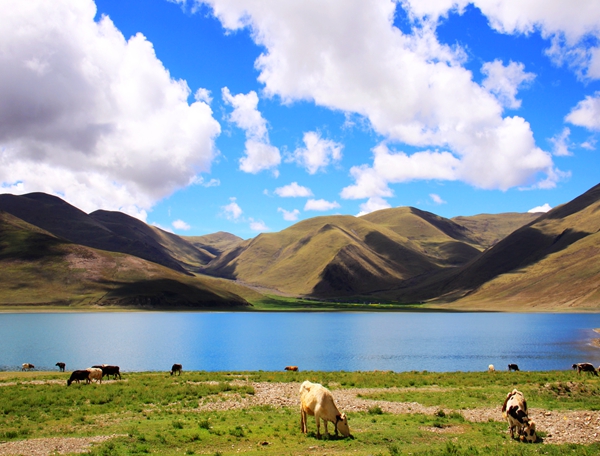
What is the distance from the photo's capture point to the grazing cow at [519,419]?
62.9 feet

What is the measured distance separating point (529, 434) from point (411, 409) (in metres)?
9.31

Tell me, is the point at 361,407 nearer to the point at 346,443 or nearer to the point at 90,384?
the point at 346,443

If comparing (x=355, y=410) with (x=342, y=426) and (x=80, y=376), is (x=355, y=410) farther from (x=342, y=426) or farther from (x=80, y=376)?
(x=80, y=376)

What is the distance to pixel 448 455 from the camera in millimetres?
16781

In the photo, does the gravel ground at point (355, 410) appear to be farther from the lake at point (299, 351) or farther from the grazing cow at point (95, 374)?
the lake at point (299, 351)

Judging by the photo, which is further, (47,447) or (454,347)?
(454,347)

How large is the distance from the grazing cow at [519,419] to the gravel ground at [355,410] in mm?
751

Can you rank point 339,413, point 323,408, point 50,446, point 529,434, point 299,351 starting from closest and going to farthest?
point 50,446 → point 529,434 → point 323,408 → point 339,413 → point 299,351

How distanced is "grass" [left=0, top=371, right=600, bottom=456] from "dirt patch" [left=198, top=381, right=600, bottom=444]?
29.8 inches

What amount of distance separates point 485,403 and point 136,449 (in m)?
20.1

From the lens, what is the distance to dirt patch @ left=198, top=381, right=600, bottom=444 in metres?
20.1

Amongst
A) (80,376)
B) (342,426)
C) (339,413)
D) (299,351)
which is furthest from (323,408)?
(299,351)

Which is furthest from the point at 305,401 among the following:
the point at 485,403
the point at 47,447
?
the point at 485,403

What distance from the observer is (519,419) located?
19.7 metres
